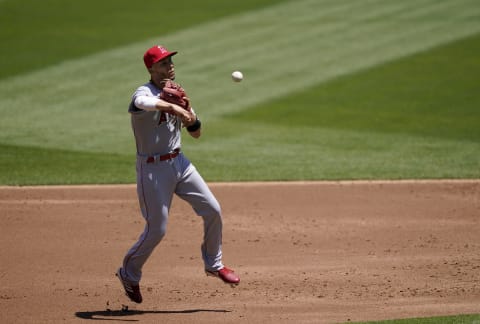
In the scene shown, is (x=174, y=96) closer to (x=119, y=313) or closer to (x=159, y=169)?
(x=159, y=169)

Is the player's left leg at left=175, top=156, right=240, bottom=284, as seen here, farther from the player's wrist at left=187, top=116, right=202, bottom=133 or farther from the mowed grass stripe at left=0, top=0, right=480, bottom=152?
the mowed grass stripe at left=0, top=0, right=480, bottom=152

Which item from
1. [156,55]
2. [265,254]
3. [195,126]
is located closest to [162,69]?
[156,55]

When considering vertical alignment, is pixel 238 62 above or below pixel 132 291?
above

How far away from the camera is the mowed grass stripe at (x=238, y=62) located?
586 inches

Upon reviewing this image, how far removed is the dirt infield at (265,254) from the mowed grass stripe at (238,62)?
11.4 feet

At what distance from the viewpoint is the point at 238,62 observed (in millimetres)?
17953

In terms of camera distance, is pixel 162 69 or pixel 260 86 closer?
pixel 162 69

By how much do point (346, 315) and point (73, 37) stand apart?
1522cm

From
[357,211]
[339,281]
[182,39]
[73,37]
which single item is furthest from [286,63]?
[339,281]

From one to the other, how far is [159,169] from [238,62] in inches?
453

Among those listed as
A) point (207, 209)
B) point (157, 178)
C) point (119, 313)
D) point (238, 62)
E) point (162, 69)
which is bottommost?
point (119, 313)

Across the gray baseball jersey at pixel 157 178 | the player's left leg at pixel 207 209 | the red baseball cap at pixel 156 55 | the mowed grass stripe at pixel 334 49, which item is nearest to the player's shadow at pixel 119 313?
the gray baseball jersey at pixel 157 178

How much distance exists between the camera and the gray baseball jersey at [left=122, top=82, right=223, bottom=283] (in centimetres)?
664

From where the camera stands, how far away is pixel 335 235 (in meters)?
9.10
